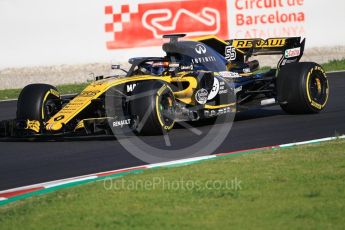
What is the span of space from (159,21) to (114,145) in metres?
9.20

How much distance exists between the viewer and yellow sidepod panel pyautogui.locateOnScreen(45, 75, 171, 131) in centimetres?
1044

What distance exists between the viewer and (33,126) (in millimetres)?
10805

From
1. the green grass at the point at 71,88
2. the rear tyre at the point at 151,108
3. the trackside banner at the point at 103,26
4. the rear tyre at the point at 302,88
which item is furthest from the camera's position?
the trackside banner at the point at 103,26

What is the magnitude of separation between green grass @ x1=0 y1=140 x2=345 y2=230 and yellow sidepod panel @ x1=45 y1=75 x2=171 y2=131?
8.84ft

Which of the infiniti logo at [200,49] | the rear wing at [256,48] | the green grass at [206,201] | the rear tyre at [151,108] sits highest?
the infiniti logo at [200,49]

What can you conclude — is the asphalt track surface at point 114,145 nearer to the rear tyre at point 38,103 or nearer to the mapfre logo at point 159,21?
the rear tyre at point 38,103

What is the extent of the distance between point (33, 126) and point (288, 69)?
13.6ft

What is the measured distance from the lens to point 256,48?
13156 millimetres

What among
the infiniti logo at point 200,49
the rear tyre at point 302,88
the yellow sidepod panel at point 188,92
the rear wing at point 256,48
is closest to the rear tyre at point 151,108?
the yellow sidepod panel at point 188,92

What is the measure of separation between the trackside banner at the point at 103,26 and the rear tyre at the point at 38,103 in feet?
24.5

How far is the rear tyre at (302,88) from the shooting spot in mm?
11859

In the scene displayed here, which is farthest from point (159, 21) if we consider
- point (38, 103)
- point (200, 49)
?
point (38, 103)

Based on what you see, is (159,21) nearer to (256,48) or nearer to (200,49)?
(256,48)

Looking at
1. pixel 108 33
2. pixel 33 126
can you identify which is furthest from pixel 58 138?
pixel 108 33
